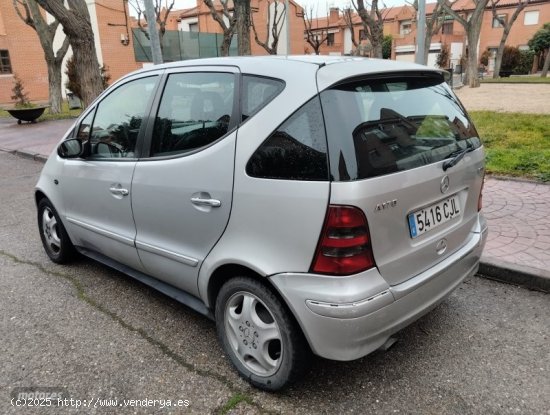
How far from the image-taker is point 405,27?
6231 cm

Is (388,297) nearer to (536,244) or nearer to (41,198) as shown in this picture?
(536,244)

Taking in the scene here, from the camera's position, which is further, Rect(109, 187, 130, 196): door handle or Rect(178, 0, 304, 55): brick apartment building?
Rect(178, 0, 304, 55): brick apartment building

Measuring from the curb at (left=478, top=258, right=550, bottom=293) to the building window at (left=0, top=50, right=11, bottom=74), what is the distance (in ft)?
109

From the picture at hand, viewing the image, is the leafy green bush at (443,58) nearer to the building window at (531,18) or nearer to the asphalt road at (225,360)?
the building window at (531,18)

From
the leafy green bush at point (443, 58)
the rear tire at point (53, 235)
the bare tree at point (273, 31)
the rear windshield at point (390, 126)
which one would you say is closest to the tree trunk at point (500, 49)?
the leafy green bush at point (443, 58)

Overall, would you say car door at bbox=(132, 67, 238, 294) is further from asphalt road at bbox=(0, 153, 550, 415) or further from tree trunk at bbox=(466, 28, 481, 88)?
tree trunk at bbox=(466, 28, 481, 88)

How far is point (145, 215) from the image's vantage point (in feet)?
9.58

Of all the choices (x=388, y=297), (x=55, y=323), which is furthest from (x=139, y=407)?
(x=388, y=297)

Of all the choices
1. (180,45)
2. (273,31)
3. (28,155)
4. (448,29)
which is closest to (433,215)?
(28,155)

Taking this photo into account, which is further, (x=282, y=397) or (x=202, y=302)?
(x=202, y=302)

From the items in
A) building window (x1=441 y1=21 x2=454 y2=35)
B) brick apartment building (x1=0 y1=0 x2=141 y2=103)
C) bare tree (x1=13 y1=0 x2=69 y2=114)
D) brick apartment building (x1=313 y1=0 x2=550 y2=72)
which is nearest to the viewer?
bare tree (x1=13 y1=0 x2=69 y2=114)

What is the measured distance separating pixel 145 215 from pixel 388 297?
5.32 ft

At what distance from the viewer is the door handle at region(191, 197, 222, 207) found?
7.89 ft

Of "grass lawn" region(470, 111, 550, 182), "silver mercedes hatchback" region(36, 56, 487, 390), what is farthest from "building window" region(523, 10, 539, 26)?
"silver mercedes hatchback" region(36, 56, 487, 390)
